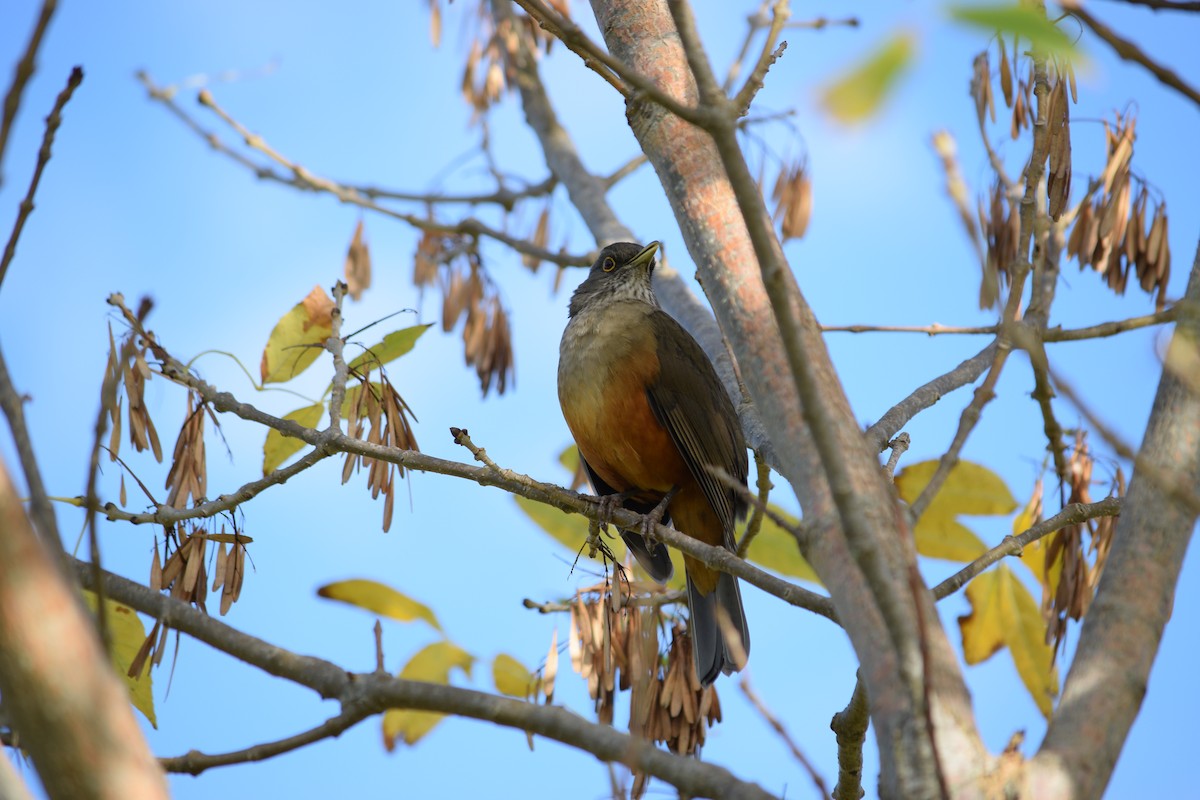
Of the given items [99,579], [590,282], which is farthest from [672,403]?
[99,579]

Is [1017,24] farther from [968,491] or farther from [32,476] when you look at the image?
[968,491]

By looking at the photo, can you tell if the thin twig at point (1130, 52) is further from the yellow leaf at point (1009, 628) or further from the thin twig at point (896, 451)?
the yellow leaf at point (1009, 628)

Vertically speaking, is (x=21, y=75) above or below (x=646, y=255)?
below

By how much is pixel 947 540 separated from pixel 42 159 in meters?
3.35

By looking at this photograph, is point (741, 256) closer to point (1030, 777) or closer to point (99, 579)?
point (1030, 777)

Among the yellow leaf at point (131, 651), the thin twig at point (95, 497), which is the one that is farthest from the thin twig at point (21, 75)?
the yellow leaf at point (131, 651)

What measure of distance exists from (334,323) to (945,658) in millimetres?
2599

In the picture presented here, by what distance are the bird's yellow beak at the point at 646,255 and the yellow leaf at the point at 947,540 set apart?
89.3 inches

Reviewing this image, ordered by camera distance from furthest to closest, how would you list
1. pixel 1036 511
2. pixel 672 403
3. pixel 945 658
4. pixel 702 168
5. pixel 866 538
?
pixel 672 403 < pixel 1036 511 < pixel 702 168 < pixel 945 658 < pixel 866 538

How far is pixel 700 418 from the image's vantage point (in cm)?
527

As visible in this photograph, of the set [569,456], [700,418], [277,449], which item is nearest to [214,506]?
[277,449]

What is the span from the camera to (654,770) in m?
2.15

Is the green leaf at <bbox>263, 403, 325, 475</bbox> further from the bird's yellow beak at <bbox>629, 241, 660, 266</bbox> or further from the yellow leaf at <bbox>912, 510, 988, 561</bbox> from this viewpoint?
the bird's yellow beak at <bbox>629, 241, 660, 266</bbox>

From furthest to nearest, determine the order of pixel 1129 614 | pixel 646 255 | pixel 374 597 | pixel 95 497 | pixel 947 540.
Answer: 1. pixel 646 255
2. pixel 947 540
3. pixel 374 597
4. pixel 1129 614
5. pixel 95 497
